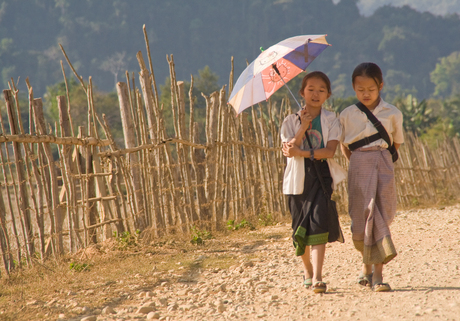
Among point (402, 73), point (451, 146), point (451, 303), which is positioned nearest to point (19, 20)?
point (402, 73)

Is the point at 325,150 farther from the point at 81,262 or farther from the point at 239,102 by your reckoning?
the point at 81,262

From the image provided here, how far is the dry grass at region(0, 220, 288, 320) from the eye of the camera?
9.67 ft

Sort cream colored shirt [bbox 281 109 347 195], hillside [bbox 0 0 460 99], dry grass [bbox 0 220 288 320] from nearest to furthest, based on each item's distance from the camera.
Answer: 1. cream colored shirt [bbox 281 109 347 195]
2. dry grass [bbox 0 220 288 320]
3. hillside [bbox 0 0 460 99]

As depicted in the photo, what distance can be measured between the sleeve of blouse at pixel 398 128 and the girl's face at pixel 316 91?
0.44 metres

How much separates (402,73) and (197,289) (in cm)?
10151

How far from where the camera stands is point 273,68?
3.17 m

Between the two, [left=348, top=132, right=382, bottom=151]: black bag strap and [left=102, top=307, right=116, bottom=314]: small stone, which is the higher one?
[left=348, top=132, right=382, bottom=151]: black bag strap

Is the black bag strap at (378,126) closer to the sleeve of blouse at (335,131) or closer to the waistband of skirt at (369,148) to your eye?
the waistband of skirt at (369,148)

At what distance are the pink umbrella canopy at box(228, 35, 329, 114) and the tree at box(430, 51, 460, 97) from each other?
98.5 meters

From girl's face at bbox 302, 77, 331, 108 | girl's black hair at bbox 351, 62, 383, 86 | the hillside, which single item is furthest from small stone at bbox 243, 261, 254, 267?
the hillside

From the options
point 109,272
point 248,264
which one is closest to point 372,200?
point 248,264

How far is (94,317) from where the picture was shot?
2613 mm

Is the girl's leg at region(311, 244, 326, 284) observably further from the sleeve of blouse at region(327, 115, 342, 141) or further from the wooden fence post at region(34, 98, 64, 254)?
the wooden fence post at region(34, 98, 64, 254)

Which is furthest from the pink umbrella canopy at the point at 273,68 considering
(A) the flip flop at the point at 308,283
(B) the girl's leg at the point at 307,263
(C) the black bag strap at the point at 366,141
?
(A) the flip flop at the point at 308,283
